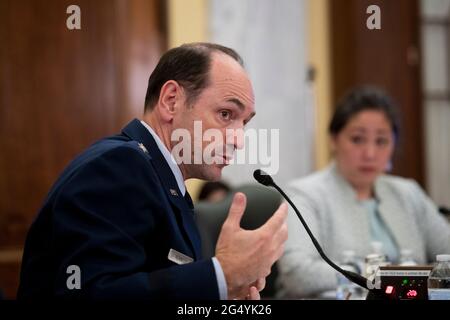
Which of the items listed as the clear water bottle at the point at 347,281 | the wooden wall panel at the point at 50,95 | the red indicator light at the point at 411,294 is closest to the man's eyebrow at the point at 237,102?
the red indicator light at the point at 411,294

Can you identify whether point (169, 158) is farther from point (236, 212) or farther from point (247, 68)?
point (247, 68)

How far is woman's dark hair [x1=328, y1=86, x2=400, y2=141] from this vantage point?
218 cm

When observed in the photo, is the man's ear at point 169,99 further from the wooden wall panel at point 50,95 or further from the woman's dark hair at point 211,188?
the woman's dark hair at point 211,188

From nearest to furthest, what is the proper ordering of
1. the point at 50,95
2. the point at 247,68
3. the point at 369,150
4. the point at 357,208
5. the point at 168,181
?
the point at 168,181 < the point at 247,68 < the point at 357,208 < the point at 369,150 < the point at 50,95

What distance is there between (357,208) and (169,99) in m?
1.08

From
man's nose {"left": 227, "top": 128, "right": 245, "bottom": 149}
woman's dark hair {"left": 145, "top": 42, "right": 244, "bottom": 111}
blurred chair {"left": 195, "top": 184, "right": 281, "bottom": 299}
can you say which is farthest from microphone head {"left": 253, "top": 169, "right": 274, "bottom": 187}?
blurred chair {"left": 195, "top": 184, "right": 281, "bottom": 299}

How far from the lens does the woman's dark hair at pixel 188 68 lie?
113cm

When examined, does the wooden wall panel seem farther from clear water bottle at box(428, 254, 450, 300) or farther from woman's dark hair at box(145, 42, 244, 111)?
clear water bottle at box(428, 254, 450, 300)

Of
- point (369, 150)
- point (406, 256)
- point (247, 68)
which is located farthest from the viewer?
point (369, 150)

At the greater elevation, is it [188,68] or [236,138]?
[188,68]

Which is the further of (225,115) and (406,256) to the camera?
(406,256)

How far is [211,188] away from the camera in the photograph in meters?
3.01

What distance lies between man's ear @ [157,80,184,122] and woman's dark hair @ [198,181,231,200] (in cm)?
182

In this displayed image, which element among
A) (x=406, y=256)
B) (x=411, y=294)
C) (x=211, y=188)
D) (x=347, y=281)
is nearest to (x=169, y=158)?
(x=411, y=294)
